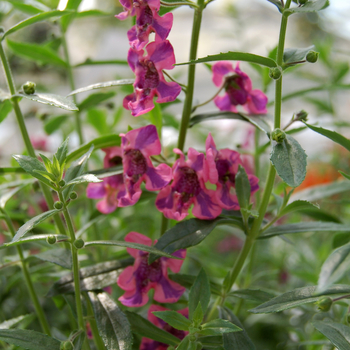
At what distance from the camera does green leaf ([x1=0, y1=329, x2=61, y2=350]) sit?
17.2 inches

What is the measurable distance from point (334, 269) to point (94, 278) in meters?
0.31

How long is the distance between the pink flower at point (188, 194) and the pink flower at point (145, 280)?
6 centimetres

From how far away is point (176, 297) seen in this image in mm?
549

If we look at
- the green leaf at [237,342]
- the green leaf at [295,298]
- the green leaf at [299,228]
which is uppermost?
the green leaf at [299,228]

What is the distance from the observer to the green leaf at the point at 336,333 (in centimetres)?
42

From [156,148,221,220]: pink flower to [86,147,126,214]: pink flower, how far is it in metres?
0.10

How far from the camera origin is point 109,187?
619 millimetres

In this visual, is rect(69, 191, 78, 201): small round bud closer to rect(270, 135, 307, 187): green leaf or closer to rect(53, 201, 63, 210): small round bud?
rect(53, 201, 63, 210): small round bud

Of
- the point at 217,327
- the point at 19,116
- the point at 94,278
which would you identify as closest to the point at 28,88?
the point at 19,116

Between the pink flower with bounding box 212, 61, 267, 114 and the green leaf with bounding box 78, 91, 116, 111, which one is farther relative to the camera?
the green leaf with bounding box 78, 91, 116, 111

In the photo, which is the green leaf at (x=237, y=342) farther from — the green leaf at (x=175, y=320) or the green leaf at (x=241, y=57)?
the green leaf at (x=241, y=57)

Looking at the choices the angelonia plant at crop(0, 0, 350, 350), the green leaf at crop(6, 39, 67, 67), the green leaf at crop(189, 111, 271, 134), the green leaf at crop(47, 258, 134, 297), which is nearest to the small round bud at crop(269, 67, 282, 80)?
the angelonia plant at crop(0, 0, 350, 350)

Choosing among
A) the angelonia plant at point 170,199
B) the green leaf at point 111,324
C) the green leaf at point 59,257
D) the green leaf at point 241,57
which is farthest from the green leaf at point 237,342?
the green leaf at point 241,57

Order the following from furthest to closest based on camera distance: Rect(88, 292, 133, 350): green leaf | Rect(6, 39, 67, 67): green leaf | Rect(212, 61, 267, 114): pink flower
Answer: Rect(6, 39, 67, 67): green leaf
Rect(212, 61, 267, 114): pink flower
Rect(88, 292, 133, 350): green leaf
